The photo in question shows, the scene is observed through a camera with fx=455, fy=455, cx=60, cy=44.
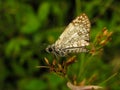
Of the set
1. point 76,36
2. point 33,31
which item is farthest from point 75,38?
point 33,31

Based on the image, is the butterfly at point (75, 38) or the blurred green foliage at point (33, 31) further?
the blurred green foliage at point (33, 31)

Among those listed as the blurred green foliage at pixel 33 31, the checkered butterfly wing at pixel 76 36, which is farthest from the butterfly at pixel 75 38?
the blurred green foliage at pixel 33 31

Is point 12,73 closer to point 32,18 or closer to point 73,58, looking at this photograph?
point 32,18

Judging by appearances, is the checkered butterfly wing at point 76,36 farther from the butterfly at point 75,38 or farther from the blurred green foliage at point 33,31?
the blurred green foliage at point 33,31

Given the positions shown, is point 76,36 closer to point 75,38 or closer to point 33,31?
point 75,38

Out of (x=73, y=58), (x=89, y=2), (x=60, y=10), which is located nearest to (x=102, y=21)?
(x=89, y=2)
